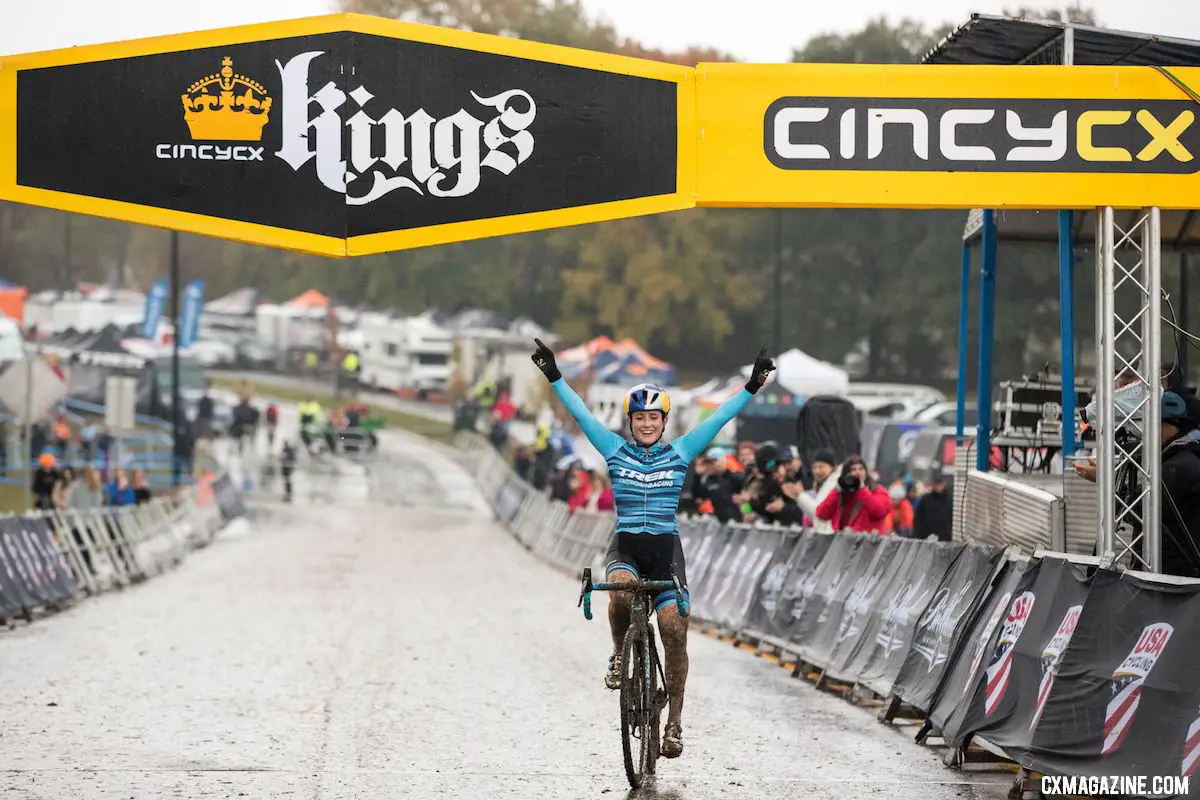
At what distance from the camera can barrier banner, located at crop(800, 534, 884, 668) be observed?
1382cm

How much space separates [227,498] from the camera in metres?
44.4

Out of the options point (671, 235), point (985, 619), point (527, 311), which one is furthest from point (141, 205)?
point (527, 311)

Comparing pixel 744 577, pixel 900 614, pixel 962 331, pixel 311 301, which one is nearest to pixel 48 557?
pixel 744 577

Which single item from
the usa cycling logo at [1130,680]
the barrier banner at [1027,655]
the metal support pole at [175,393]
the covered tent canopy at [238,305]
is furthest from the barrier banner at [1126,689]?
the covered tent canopy at [238,305]

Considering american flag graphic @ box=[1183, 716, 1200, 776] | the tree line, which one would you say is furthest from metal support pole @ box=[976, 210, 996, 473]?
the tree line

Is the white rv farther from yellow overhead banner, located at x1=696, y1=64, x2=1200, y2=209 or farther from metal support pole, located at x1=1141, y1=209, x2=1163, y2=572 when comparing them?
metal support pole, located at x1=1141, y1=209, x2=1163, y2=572

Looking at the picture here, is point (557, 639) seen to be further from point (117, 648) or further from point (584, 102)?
point (584, 102)

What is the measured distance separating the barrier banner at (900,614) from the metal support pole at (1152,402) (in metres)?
1.32

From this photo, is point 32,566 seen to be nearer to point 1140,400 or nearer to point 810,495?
point 810,495

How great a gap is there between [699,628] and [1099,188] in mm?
10157

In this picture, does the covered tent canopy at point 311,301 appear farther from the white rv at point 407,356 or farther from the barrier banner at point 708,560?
the barrier banner at point 708,560

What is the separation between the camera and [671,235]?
83.1 meters

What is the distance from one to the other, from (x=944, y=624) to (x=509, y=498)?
3410 cm

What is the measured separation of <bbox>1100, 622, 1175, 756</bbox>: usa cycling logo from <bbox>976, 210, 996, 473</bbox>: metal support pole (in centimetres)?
640
